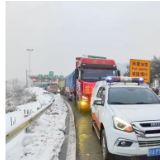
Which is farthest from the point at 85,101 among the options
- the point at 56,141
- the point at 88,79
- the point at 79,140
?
the point at 56,141

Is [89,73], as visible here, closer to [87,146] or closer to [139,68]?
[139,68]

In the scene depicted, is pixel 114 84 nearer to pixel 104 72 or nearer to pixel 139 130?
pixel 139 130

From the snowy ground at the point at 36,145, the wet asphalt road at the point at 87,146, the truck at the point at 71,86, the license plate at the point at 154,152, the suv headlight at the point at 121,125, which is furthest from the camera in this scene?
the truck at the point at 71,86

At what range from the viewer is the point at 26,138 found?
15.9ft

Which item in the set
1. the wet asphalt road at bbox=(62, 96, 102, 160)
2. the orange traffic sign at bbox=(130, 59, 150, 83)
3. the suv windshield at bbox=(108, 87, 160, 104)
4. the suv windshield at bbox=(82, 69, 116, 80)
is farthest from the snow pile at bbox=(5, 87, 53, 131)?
the orange traffic sign at bbox=(130, 59, 150, 83)

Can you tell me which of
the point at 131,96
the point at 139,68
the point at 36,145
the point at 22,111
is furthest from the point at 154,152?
the point at 139,68

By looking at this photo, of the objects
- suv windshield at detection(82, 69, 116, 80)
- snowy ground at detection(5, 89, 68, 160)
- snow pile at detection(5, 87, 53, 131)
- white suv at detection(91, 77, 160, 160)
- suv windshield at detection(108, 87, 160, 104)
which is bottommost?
snow pile at detection(5, 87, 53, 131)

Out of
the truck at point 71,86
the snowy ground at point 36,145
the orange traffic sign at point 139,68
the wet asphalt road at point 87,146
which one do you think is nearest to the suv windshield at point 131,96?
the wet asphalt road at point 87,146

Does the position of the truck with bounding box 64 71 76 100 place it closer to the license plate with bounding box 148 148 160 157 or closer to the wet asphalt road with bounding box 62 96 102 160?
the wet asphalt road with bounding box 62 96 102 160

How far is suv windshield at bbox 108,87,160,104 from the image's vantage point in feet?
14.7

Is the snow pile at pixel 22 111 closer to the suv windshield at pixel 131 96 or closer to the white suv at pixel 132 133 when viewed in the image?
the white suv at pixel 132 133

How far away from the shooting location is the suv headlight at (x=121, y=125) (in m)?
3.18

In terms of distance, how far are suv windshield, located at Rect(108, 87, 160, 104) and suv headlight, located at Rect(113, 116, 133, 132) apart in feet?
3.43

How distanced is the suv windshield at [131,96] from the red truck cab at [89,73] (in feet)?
16.6
